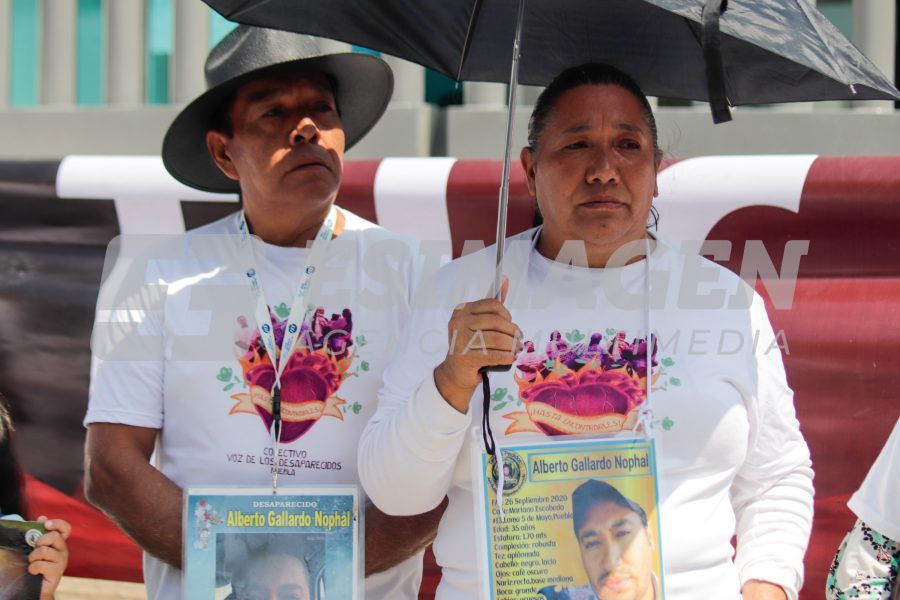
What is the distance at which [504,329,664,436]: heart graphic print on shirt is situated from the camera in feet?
6.88

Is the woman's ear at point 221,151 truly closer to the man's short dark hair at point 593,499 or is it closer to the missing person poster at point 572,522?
the missing person poster at point 572,522

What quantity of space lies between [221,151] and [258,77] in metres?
0.27

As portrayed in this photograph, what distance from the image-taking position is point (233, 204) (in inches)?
139

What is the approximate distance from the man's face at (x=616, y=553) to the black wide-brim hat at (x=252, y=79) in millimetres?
1370

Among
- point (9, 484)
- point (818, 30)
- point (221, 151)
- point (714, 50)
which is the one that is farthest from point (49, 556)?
point (818, 30)

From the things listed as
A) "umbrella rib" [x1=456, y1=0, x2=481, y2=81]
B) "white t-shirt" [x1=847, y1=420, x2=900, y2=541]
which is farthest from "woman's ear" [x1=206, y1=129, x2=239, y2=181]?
"white t-shirt" [x1=847, y1=420, x2=900, y2=541]

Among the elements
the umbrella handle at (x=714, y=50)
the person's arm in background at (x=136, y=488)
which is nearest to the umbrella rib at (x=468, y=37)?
the umbrella handle at (x=714, y=50)

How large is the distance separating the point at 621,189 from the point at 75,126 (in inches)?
144

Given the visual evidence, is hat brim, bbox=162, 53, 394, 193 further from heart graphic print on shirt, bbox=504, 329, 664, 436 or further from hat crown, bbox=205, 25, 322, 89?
heart graphic print on shirt, bbox=504, 329, 664, 436

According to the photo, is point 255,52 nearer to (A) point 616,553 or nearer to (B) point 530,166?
(B) point 530,166

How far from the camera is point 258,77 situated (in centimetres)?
264

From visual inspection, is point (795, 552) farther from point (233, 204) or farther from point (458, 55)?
point (233, 204)

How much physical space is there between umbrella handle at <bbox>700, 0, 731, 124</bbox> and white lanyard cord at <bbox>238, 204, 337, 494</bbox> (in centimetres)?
111

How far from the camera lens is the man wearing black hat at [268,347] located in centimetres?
239
